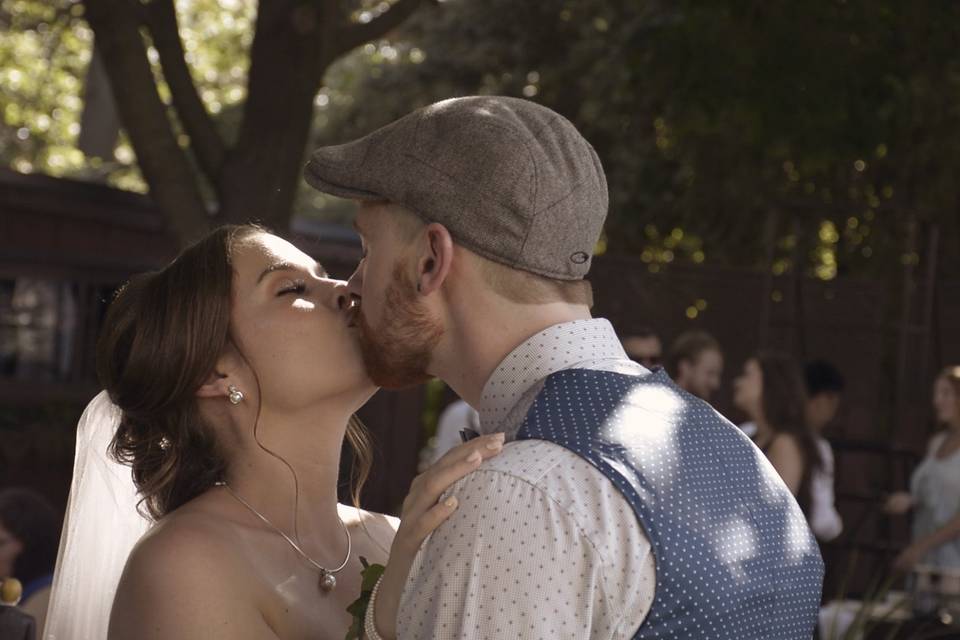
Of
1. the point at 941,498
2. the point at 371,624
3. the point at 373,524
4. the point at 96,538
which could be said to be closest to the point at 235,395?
the point at 373,524

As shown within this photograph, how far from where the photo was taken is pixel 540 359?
2.03 m

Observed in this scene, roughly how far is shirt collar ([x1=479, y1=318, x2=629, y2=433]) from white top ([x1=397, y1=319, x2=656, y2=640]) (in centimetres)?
18

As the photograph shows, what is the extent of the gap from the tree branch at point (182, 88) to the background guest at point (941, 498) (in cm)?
434

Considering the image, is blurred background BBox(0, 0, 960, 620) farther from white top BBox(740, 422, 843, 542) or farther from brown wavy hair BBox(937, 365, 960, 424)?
white top BBox(740, 422, 843, 542)

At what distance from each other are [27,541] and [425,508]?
354cm

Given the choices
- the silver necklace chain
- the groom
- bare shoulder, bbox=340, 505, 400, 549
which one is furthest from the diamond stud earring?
the groom

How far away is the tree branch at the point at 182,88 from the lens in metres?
7.84

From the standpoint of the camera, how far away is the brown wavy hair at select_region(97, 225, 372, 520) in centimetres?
290

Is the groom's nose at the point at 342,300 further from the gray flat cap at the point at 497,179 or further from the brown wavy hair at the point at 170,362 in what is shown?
the gray flat cap at the point at 497,179

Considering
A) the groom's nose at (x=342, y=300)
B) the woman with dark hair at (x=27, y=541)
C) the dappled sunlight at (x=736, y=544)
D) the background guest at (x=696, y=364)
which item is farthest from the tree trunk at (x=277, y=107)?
the dappled sunlight at (x=736, y=544)

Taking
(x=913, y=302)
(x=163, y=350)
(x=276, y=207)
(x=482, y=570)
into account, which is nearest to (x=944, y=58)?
(x=913, y=302)

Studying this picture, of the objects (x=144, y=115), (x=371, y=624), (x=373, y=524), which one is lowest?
(x=144, y=115)

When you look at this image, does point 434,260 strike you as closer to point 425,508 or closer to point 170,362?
point 425,508

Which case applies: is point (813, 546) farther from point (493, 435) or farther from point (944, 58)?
point (944, 58)
